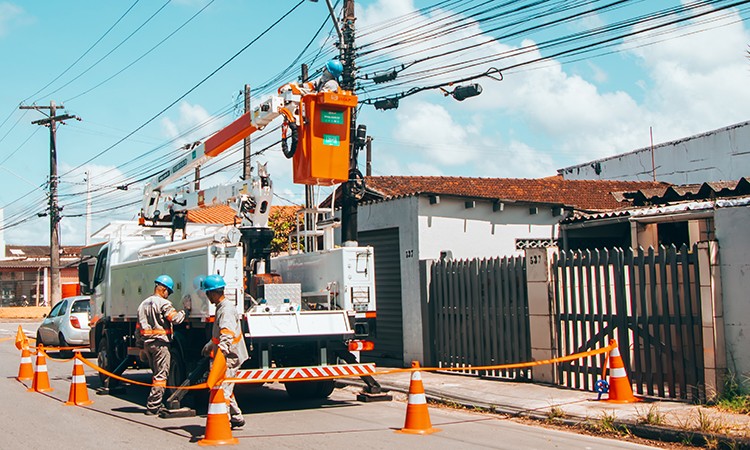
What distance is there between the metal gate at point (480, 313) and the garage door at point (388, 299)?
5.40ft

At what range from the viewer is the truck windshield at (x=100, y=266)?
15.0 meters

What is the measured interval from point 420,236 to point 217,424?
25.9 ft

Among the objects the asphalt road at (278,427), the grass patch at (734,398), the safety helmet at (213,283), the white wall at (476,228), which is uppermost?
the white wall at (476,228)

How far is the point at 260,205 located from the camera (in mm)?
12047

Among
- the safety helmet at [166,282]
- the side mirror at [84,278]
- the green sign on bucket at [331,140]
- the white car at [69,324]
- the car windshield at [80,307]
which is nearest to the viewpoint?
the green sign on bucket at [331,140]

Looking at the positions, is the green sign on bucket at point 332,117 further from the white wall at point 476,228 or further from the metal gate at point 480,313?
the white wall at point 476,228

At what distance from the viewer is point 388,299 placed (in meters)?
16.8

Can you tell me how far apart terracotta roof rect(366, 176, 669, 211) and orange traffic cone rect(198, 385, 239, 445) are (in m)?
11.0

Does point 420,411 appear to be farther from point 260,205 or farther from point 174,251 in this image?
point 174,251

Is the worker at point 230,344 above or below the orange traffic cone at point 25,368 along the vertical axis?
above

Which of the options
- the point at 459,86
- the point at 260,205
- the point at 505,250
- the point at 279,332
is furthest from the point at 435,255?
the point at 279,332

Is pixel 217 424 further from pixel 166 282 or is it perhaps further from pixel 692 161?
pixel 692 161

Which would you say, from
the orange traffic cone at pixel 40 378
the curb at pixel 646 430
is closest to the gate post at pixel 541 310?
the curb at pixel 646 430

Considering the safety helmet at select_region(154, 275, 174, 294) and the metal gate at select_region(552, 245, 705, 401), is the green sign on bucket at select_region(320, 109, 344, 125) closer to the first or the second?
the safety helmet at select_region(154, 275, 174, 294)
